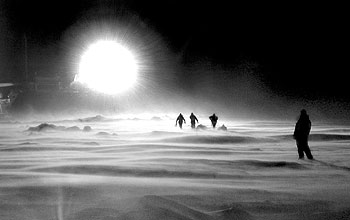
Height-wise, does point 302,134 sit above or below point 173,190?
above

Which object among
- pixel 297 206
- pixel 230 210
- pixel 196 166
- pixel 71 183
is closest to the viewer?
pixel 230 210

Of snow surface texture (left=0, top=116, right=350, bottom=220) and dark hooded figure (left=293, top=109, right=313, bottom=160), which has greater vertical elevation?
dark hooded figure (left=293, top=109, right=313, bottom=160)

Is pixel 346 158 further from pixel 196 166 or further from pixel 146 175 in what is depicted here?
pixel 146 175

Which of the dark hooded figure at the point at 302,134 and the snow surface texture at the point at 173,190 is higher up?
the dark hooded figure at the point at 302,134

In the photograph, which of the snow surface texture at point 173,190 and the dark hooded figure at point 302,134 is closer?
the snow surface texture at point 173,190

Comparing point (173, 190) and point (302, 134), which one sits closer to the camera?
point (173, 190)

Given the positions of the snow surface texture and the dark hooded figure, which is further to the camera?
the dark hooded figure

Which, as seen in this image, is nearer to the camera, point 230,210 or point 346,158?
point 230,210

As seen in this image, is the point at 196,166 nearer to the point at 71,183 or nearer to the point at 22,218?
the point at 71,183

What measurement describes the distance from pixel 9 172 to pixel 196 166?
13.2 feet

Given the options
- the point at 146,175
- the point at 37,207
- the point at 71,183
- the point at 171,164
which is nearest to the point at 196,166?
the point at 171,164

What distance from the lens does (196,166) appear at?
891cm

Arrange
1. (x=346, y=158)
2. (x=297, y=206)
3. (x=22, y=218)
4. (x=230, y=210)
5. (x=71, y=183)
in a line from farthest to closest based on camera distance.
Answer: (x=346, y=158) → (x=71, y=183) → (x=297, y=206) → (x=230, y=210) → (x=22, y=218)

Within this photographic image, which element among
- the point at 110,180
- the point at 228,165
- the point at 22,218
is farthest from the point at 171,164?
the point at 22,218
